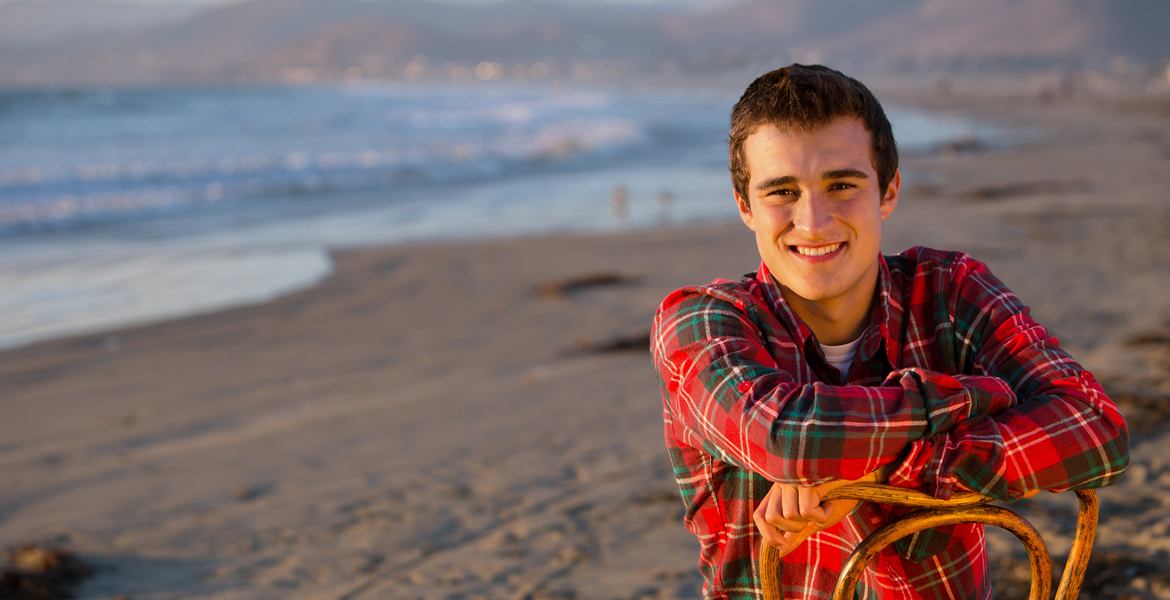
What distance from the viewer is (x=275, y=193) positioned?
16281 millimetres

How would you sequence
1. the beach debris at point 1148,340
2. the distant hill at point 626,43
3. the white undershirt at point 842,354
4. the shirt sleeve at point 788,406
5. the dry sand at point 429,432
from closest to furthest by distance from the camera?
1. the shirt sleeve at point 788,406
2. the white undershirt at point 842,354
3. the dry sand at point 429,432
4. the beach debris at point 1148,340
5. the distant hill at point 626,43

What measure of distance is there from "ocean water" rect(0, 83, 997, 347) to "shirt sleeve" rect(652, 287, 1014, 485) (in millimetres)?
6649

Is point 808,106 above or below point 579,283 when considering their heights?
above

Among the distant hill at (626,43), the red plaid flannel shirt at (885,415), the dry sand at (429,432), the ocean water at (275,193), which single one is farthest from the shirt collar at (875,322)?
the distant hill at (626,43)

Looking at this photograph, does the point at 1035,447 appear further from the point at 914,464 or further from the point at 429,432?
the point at 429,432

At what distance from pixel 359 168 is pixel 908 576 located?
19635 mm

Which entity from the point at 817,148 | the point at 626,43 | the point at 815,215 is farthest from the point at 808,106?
the point at 626,43

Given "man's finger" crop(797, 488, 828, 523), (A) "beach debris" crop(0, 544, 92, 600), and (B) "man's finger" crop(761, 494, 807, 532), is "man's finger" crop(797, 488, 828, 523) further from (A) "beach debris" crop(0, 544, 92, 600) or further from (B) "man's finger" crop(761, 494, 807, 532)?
(A) "beach debris" crop(0, 544, 92, 600)

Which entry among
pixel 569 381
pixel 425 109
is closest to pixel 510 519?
pixel 569 381

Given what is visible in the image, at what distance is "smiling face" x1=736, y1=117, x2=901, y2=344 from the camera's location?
1.48m

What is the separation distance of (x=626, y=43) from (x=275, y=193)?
4072 inches

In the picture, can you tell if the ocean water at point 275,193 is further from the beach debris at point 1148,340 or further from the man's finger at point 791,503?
the man's finger at point 791,503

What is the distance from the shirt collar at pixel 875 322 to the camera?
1.56 metres

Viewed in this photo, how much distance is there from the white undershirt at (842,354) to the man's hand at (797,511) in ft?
1.06
